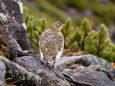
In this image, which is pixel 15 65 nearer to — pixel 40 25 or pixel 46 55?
pixel 46 55

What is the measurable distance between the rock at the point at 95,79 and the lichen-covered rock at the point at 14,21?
158cm

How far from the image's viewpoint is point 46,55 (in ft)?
31.6

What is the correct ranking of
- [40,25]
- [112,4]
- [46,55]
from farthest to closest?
[112,4] < [40,25] < [46,55]

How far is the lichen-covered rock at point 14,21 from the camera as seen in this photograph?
419 inches

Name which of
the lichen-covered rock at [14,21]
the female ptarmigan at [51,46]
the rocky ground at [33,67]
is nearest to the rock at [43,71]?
the rocky ground at [33,67]

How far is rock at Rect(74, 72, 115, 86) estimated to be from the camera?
1028 cm

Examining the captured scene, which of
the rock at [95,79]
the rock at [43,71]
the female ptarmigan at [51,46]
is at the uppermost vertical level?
the female ptarmigan at [51,46]

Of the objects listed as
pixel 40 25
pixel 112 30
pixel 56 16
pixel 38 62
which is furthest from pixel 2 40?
pixel 56 16

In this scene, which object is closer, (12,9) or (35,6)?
(12,9)

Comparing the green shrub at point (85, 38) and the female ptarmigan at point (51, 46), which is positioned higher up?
the female ptarmigan at point (51, 46)

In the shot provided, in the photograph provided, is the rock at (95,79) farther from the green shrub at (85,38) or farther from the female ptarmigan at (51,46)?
the green shrub at (85,38)

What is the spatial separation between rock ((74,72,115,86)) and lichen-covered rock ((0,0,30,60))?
1582mm

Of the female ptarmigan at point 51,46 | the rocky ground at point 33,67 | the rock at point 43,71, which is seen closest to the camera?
the rocky ground at point 33,67

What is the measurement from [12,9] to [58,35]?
5.41 ft
